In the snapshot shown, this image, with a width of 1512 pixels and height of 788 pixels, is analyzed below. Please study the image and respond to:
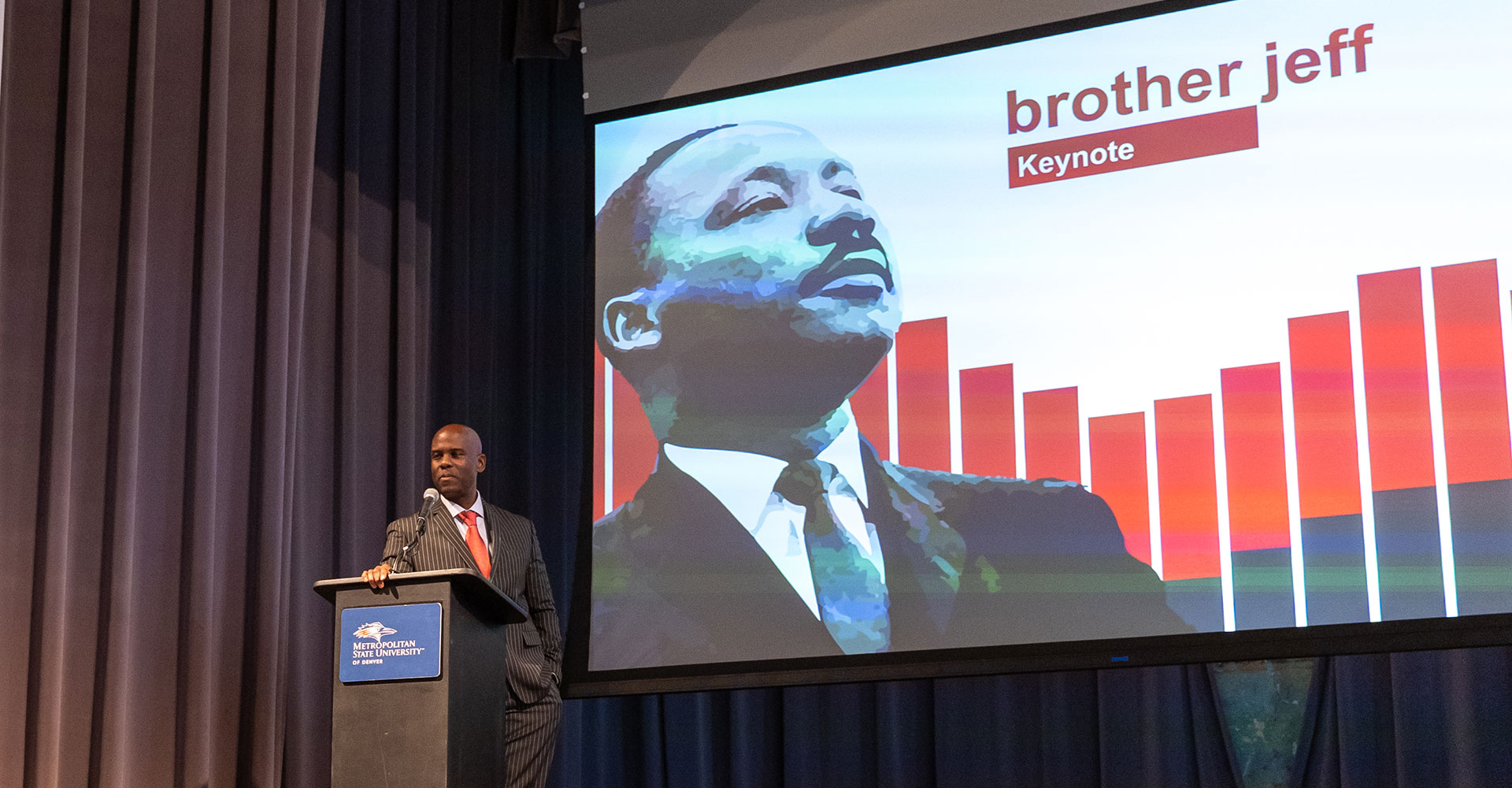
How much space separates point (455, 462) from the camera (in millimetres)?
3561

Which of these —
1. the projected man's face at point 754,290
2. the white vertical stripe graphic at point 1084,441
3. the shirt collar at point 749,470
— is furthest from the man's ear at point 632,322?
the white vertical stripe graphic at point 1084,441

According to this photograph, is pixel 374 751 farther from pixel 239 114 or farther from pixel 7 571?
pixel 239 114

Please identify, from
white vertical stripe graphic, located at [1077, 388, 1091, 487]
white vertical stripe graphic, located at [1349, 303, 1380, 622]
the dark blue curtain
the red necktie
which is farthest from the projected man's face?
the dark blue curtain

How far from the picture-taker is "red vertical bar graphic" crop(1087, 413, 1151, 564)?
11.8ft

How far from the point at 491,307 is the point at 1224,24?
8.68 feet

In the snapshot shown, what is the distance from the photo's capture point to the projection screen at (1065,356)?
3.40 meters

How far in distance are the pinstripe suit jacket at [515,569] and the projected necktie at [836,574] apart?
791 millimetres

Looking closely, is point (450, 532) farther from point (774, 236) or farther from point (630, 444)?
point (774, 236)

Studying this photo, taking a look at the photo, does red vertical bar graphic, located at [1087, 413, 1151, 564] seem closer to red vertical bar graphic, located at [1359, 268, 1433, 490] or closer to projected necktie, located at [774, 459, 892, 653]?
red vertical bar graphic, located at [1359, 268, 1433, 490]

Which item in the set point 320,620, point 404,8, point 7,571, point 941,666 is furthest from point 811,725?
point 404,8

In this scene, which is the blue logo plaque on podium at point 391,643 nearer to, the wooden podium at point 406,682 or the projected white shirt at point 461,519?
the wooden podium at point 406,682

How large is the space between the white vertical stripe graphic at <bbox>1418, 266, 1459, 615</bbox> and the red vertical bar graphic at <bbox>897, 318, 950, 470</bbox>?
127 cm

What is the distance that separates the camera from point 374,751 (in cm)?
276

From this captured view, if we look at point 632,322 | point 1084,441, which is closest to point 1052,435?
point 1084,441
